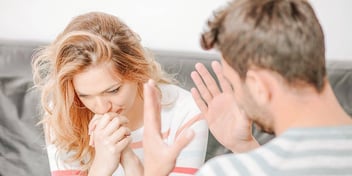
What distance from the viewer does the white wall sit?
192cm

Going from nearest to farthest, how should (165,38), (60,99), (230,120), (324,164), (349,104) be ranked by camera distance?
(324,164) < (230,120) < (60,99) < (349,104) < (165,38)

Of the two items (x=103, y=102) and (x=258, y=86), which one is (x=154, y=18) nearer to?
(x=103, y=102)

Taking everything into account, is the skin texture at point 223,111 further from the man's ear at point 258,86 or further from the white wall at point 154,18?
the white wall at point 154,18

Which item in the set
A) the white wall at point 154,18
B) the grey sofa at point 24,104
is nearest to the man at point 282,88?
the grey sofa at point 24,104

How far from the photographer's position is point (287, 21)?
91 centimetres

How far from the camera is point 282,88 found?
917mm

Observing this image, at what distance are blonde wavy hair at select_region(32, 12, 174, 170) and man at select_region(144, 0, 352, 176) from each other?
463 millimetres

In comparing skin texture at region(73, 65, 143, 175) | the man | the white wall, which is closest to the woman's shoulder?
skin texture at region(73, 65, 143, 175)

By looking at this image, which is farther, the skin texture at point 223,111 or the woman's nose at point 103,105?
the woman's nose at point 103,105

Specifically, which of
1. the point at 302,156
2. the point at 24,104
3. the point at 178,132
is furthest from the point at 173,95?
the point at 302,156

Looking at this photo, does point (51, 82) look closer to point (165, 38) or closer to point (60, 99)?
point (60, 99)

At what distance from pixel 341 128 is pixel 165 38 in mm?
1212

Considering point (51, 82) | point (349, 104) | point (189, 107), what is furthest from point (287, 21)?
point (349, 104)

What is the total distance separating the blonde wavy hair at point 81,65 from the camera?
4.61ft
